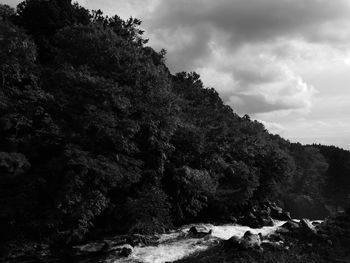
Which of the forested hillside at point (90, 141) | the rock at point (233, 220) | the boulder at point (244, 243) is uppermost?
the forested hillside at point (90, 141)

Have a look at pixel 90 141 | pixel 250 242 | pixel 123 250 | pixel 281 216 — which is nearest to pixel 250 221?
pixel 281 216

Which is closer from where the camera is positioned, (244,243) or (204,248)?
(244,243)

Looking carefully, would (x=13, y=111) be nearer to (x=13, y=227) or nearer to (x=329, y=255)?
(x=13, y=227)

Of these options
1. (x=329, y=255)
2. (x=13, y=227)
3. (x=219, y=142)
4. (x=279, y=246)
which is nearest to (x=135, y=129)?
(x=13, y=227)

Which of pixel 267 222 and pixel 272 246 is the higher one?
pixel 267 222

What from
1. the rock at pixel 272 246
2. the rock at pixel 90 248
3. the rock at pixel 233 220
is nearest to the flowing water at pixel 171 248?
the rock at pixel 90 248

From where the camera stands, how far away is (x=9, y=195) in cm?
2316

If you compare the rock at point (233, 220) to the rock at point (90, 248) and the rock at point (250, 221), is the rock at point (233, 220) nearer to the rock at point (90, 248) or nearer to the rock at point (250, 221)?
the rock at point (250, 221)

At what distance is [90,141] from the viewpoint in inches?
1001

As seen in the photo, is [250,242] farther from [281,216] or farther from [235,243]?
[281,216]

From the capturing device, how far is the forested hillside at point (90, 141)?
77.7 feet

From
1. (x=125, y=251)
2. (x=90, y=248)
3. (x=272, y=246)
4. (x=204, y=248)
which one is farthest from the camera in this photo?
(x=204, y=248)

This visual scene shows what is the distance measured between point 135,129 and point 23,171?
23.2 feet

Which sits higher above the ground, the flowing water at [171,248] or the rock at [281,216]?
the rock at [281,216]
